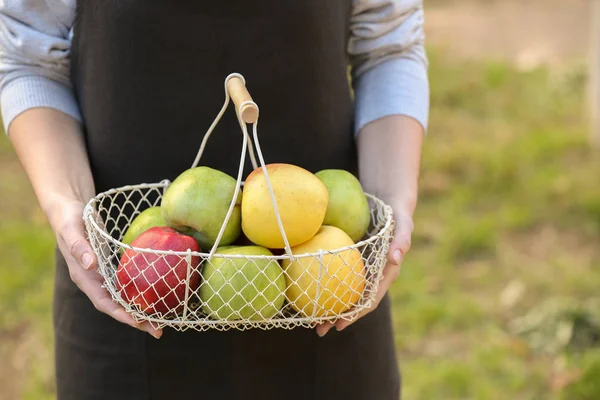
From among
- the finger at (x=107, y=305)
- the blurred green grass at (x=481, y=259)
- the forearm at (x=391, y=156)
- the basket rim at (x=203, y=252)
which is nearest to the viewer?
the basket rim at (x=203, y=252)

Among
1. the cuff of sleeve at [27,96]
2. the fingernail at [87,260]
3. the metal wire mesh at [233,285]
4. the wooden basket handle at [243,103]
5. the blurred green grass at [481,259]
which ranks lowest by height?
the blurred green grass at [481,259]

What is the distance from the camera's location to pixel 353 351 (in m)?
1.31

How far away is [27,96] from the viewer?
1.20 meters

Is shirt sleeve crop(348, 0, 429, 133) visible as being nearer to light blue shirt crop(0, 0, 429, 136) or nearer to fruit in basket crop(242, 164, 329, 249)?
light blue shirt crop(0, 0, 429, 136)

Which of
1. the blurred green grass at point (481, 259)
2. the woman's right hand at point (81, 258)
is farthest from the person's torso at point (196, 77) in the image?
the blurred green grass at point (481, 259)

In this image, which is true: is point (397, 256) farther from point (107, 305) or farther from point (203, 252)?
point (107, 305)

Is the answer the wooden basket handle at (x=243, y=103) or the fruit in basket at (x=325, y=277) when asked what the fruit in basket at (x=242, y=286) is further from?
the wooden basket handle at (x=243, y=103)

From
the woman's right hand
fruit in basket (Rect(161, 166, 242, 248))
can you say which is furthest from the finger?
fruit in basket (Rect(161, 166, 242, 248))

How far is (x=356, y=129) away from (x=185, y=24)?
0.36 meters

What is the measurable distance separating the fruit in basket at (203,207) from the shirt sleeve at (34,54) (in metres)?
0.33

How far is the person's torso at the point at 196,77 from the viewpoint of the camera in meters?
1.15

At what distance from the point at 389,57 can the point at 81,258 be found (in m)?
0.63

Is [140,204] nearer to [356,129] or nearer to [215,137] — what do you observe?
[215,137]

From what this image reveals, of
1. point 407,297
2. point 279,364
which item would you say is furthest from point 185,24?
point 407,297
